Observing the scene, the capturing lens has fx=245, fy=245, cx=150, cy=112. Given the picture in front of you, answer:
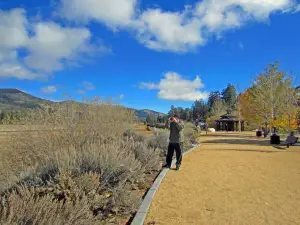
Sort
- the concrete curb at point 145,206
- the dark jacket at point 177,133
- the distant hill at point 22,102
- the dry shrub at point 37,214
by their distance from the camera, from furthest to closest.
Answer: the distant hill at point 22,102
the dark jacket at point 177,133
the concrete curb at point 145,206
the dry shrub at point 37,214

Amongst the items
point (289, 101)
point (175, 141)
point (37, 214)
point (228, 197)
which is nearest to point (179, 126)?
point (175, 141)

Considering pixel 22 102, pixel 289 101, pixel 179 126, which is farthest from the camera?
pixel 22 102

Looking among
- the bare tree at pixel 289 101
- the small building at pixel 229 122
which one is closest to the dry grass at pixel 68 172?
the bare tree at pixel 289 101

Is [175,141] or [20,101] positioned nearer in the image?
[175,141]

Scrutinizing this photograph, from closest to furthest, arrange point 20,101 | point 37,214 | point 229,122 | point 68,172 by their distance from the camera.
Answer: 1. point 37,214
2. point 68,172
3. point 229,122
4. point 20,101

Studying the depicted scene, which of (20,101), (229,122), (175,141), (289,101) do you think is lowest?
(175,141)

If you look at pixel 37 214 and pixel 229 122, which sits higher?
pixel 229 122

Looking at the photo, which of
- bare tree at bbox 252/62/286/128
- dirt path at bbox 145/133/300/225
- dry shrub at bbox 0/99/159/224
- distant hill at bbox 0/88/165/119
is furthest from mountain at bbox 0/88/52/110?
bare tree at bbox 252/62/286/128

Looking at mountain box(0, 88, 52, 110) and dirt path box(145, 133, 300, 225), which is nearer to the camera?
dirt path box(145, 133, 300, 225)

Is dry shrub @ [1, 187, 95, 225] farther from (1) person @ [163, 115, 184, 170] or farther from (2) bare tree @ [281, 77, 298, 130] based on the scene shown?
(2) bare tree @ [281, 77, 298, 130]

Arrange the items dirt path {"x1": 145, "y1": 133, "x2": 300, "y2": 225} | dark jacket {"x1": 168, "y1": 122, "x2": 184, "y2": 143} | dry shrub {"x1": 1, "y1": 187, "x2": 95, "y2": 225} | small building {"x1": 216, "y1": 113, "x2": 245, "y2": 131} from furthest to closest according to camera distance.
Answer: small building {"x1": 216, "y1": 113, "x2": 245, "y2": 131} → dark jacket {"x1": 168, "y1": 122, "x2": 184, "y2": 143} → dirt path {"x1": 145, "y1": 133, "x2": 300, "y2": 225} → dry shrub {"x1": 1, "y1": 187, "x2": 95, "y2": 225}

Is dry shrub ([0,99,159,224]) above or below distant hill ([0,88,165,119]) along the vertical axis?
below

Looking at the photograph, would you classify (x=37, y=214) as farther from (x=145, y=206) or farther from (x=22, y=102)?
→ (x=22, y=102)

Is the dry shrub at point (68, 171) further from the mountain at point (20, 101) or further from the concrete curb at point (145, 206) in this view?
the mountain at point (20, 101)
